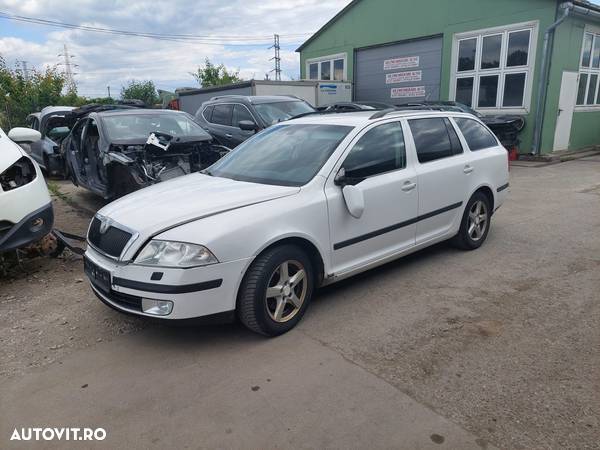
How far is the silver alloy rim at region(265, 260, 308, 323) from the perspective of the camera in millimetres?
3455

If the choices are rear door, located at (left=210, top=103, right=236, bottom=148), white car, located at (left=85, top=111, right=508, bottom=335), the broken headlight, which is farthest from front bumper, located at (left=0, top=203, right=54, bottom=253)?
rear door, located at (left=210, top=103, right=236, bottom=148)

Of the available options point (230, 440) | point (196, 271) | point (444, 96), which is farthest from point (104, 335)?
point (444, 96)

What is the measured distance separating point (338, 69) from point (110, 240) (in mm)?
Result: 16735

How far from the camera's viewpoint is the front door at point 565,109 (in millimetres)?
13055

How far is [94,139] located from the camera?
754cm

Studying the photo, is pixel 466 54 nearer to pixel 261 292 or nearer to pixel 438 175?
pixel 438 175

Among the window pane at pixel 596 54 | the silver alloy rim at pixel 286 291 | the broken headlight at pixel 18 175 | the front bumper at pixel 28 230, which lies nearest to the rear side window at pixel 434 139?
the silver alloy rim at pixel 286 291

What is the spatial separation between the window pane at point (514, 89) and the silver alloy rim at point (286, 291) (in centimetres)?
1219

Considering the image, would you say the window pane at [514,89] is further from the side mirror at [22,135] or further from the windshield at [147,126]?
the side mirror at [22,135]

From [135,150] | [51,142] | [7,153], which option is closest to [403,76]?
[51,142]

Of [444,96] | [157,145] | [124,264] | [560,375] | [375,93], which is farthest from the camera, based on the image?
[375,93]

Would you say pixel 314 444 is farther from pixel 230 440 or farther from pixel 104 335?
pixel 104 335

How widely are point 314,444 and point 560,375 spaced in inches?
65.7

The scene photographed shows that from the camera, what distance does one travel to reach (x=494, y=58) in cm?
1364
